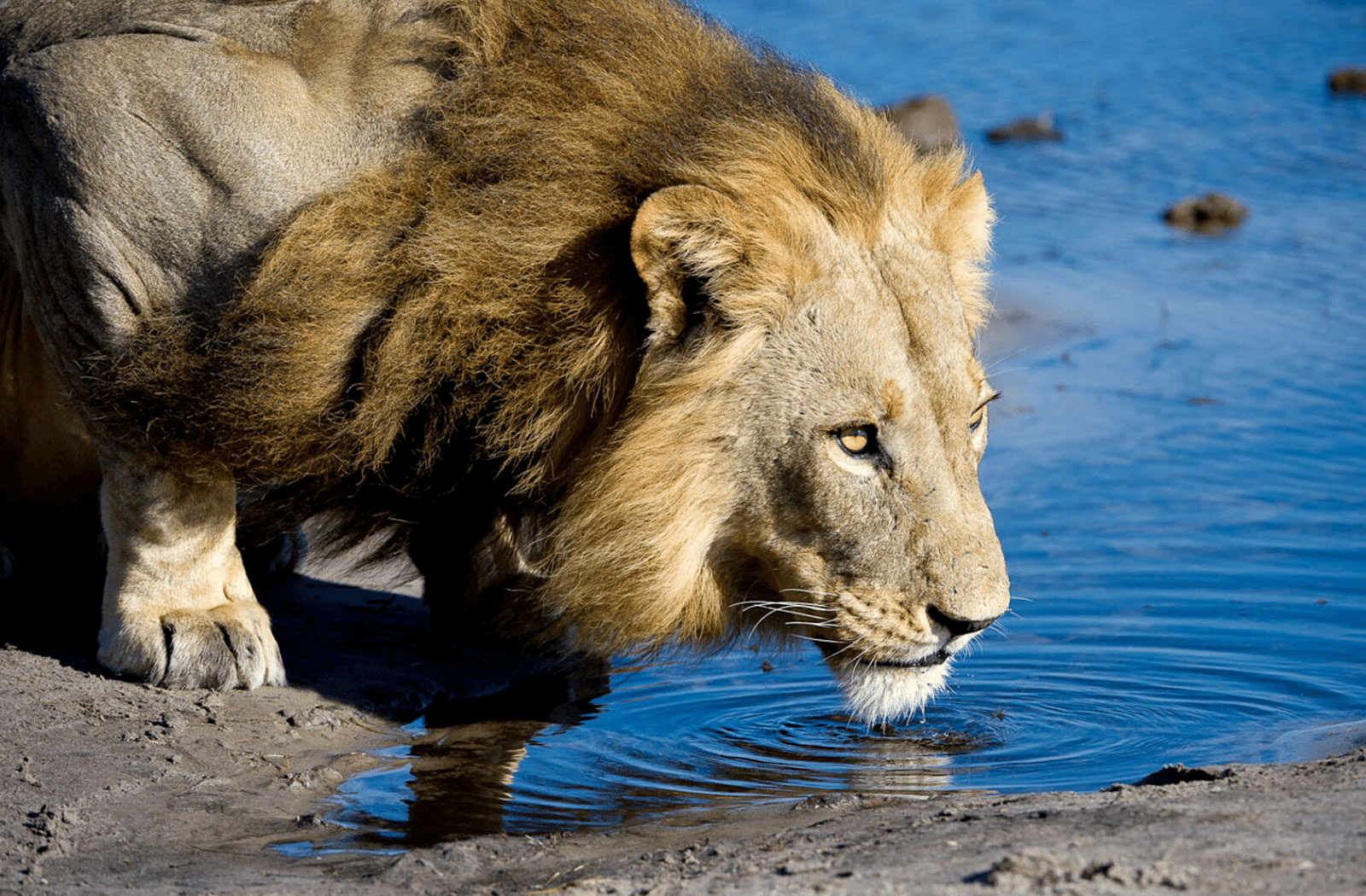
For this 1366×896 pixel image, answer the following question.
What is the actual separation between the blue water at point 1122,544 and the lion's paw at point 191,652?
49cm

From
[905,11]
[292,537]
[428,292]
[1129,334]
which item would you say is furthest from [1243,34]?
[428,292]

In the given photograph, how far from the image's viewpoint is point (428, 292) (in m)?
3.58

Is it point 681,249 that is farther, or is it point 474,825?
point 474,825

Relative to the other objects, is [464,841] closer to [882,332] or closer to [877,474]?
[877,474]

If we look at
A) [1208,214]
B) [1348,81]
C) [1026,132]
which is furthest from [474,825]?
[1348,81]

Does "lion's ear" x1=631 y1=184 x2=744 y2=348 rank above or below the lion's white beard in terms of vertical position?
above

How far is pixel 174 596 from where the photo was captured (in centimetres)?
430

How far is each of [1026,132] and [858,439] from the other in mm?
10330

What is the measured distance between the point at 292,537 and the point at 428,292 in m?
2.08

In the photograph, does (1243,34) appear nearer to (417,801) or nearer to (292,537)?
(292,537)

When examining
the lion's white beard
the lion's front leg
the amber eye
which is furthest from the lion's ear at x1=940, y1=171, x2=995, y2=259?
the lion's front leg

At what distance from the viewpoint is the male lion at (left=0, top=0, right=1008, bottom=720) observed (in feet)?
11.8

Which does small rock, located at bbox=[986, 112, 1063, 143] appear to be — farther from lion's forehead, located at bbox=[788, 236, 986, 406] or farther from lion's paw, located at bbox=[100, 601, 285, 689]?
lion's paw, located at bbox=[100, 601, 285, 689]

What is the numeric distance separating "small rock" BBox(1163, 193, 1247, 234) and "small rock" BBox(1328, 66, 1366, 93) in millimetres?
4455
